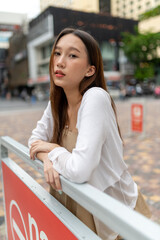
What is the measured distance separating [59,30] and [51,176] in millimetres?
34735

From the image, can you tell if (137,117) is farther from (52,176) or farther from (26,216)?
(52,176)

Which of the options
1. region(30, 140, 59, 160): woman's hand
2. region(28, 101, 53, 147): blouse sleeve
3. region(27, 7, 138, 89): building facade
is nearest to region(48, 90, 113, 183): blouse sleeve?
region(30, 140, 59, 160): woman's hand

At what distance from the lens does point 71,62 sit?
1.11m

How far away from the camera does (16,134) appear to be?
712 cm

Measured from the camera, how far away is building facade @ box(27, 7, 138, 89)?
33272 mm

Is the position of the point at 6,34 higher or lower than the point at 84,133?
higher

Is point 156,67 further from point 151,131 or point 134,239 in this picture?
point 134,239

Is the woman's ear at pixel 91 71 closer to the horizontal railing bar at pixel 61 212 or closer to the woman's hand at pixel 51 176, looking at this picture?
the woman's hand at pixel 51 176

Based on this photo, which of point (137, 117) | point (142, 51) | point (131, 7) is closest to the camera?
point (137, 117)

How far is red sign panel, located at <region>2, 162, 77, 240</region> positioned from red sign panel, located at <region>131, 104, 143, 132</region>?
484 centimetres

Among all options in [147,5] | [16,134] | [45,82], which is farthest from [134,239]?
[147,5]

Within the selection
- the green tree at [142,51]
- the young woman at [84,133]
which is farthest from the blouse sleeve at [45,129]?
the green tree at [142,51]

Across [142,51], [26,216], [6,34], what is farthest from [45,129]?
[6,34]

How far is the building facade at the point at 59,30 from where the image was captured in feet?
109
